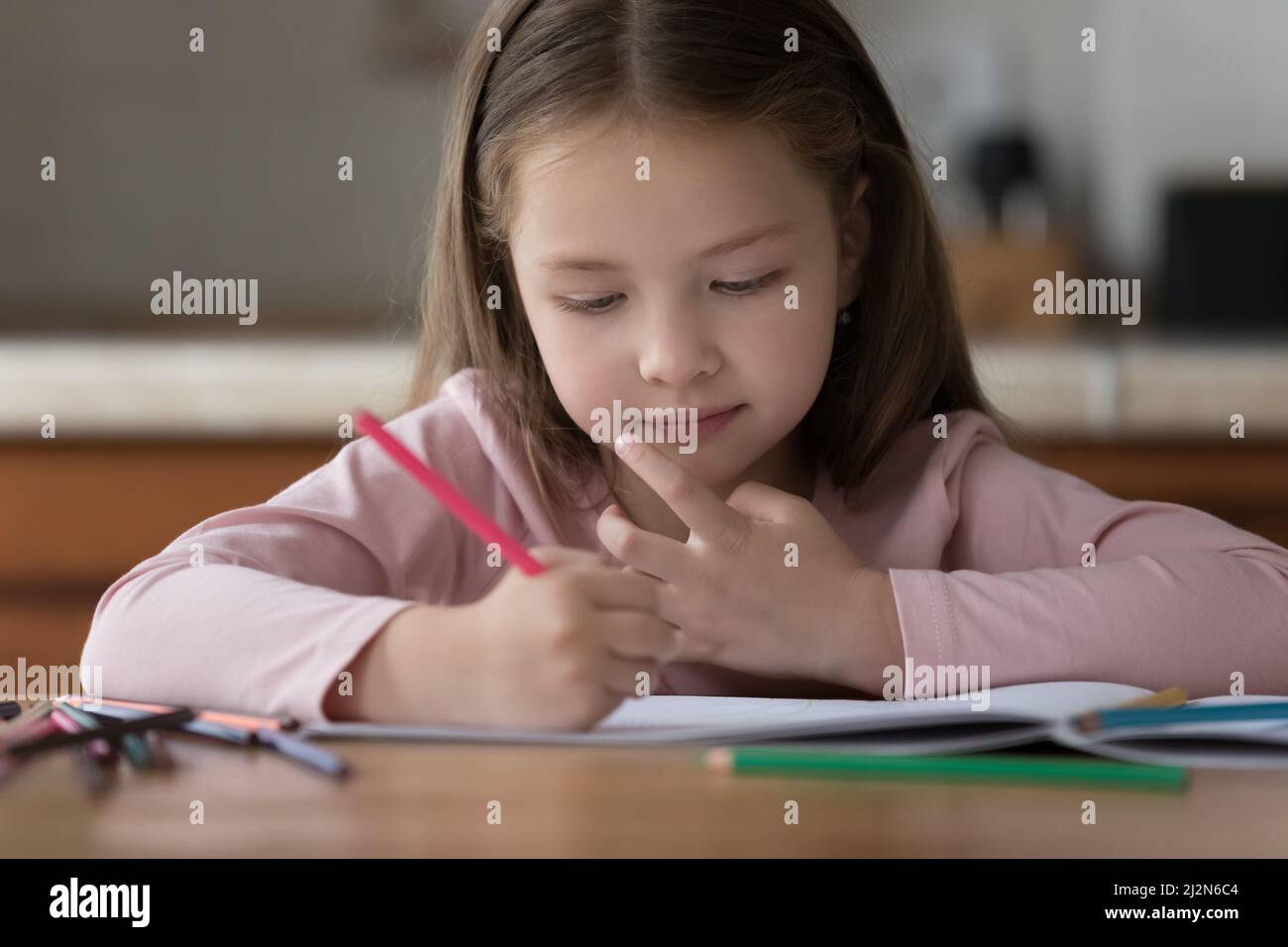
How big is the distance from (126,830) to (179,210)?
452 cm

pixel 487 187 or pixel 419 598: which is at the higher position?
pixel 487 187

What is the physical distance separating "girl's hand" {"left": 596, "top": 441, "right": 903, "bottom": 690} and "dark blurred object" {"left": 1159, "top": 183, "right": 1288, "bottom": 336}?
12.2 feet

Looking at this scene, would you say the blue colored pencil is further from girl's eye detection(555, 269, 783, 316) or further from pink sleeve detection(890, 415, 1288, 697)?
girl's eye detection(555, 269, 783, 316)

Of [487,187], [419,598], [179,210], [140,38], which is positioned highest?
[140,38]

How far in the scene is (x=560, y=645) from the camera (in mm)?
643

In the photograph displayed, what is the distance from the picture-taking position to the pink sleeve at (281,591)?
2.36 feet

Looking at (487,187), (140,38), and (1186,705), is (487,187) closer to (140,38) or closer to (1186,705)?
(1186,705)

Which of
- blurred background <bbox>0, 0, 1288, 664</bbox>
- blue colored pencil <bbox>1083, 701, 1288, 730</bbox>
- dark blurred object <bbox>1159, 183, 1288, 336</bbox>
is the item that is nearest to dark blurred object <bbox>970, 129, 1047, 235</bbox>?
blurred background <bbox>0, 0, 1288, 664</bbox>

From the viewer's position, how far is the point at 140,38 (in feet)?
15.3

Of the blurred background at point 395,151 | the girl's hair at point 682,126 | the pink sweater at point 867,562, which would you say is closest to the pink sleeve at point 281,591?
the pink sweater at point 867,562

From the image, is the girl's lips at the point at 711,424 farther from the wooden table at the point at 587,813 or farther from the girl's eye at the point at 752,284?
the wooden table at the point at 587,813

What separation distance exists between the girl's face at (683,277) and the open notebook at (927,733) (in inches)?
12.7

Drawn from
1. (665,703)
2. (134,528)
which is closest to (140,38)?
(134,528)

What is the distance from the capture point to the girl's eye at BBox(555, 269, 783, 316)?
964 millimetres
